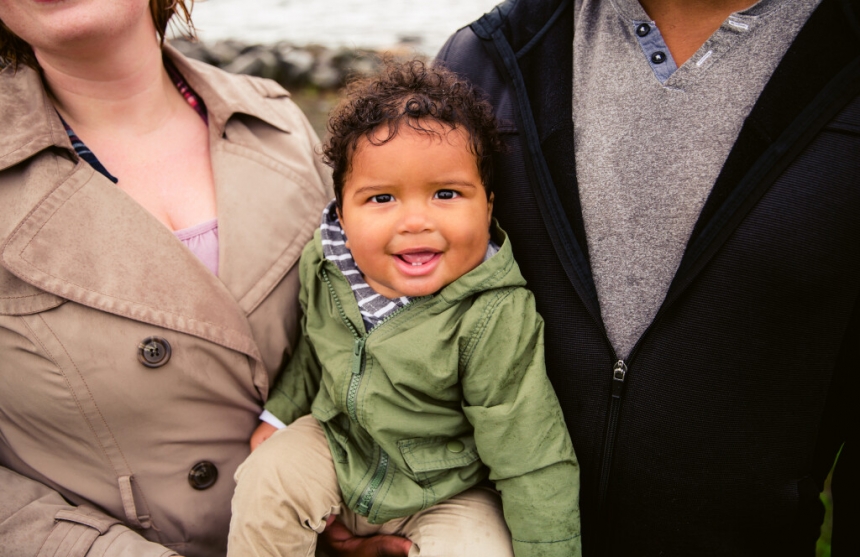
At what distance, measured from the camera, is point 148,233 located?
5.33ft

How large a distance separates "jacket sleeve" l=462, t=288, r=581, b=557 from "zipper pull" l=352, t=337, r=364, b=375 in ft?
0.90

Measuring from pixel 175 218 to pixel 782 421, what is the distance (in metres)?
1.56

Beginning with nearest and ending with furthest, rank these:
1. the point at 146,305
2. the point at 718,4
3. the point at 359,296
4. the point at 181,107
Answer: the point at 718,4
the point at 146,305
the point at 359,296
the point at 181,107

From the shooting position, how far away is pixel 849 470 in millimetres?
1526

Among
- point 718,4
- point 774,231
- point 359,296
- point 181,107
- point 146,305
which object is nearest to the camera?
point 774,231

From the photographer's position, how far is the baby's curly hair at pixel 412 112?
1.58 metres

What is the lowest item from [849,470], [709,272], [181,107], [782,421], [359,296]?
[849,470]

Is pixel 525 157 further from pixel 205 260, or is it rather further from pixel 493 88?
pixel 205 260

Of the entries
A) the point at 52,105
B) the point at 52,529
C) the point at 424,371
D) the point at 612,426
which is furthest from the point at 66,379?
the point at 612,426

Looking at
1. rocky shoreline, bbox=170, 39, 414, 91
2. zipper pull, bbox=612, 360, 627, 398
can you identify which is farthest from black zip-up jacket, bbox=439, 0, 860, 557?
rocky shoreline, bbox=170, 39, 414, 91

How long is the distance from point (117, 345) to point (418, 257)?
2.47 feet

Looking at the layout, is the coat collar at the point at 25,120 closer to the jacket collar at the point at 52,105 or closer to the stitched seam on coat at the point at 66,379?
the jacket collar at the point at 52,105

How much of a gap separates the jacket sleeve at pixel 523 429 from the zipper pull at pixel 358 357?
273mm

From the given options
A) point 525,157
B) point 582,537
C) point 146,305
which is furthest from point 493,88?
point 582,537
